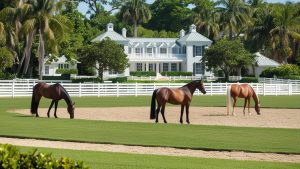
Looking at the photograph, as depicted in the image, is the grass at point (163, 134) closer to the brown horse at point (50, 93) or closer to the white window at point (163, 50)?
the brown horse at point (50, 93)

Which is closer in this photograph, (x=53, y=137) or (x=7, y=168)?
(x=7, y=168)

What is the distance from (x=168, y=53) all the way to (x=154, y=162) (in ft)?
284

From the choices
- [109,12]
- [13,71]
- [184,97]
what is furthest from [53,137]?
[109,12]

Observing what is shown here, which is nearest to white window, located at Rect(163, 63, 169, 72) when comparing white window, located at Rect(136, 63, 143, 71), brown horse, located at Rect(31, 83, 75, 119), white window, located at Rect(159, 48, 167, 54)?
white window, located at Rect(159, 48, 167, 54)

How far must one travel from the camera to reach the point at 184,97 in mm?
26094

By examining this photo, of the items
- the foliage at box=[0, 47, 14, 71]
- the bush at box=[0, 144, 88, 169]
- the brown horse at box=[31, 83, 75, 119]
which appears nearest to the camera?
the bush at box=[0, 144, 88, 169]

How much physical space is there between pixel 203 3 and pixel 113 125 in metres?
106

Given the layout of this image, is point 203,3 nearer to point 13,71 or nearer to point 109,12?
point 109,12

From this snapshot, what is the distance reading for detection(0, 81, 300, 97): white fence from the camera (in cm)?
5181

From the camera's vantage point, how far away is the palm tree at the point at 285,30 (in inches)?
3516

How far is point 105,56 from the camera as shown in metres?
71.7

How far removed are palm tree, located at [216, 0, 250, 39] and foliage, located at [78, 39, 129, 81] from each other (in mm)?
40301

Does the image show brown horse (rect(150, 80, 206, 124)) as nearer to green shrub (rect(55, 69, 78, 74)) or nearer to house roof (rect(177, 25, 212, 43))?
green shrub (rect(55, 69, 78, 74))

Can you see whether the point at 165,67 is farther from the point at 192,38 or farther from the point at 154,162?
the point at 154,162
